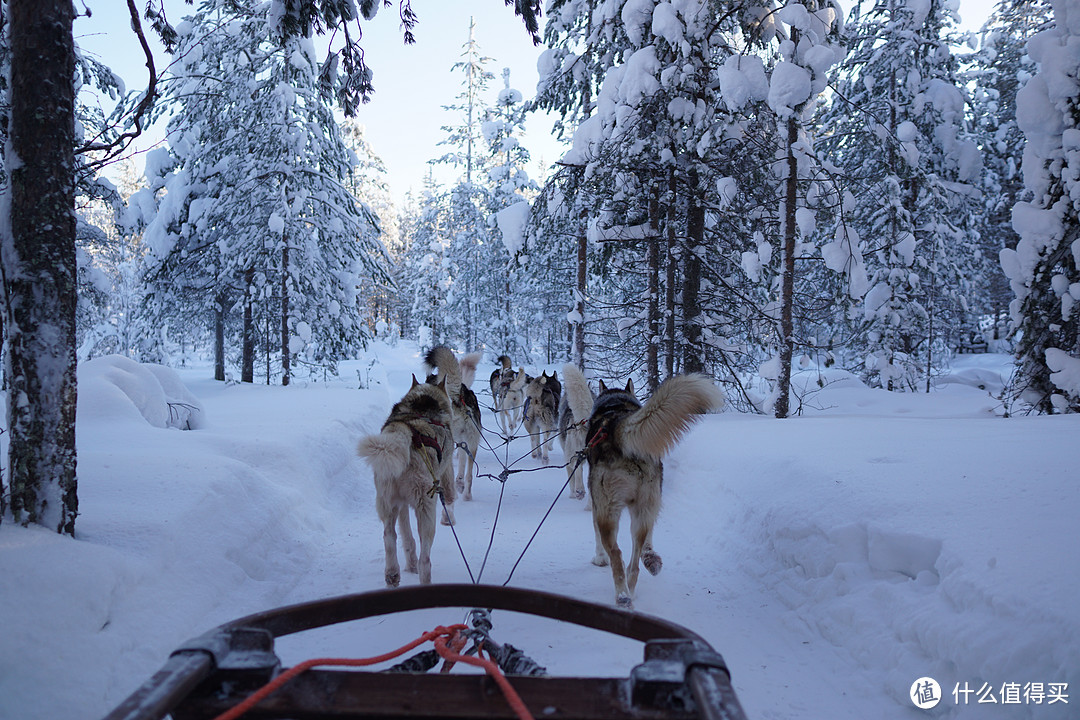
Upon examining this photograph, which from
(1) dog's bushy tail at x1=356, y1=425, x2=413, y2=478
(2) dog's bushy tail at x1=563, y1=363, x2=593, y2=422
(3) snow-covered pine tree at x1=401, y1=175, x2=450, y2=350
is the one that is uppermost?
(3) snow-covered pine tree at x1=401, y1=175, x2=450, y2=350

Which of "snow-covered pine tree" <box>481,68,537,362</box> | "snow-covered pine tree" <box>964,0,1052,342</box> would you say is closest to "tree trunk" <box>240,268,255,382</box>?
"snow-covered pine tree" <box>481,68,537,362</box>

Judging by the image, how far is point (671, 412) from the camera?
4000mm

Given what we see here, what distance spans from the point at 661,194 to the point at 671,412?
8293 millimetres

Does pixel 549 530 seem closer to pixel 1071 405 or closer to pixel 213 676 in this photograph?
pixel 213 676

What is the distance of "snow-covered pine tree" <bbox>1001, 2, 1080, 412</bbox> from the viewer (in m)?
8.16

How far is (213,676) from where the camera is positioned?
1.72m

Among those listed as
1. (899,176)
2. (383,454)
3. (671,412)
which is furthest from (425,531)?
(899,176)

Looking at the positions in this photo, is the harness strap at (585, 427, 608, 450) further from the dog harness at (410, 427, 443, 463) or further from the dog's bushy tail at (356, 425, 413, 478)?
the dog's bushy tail at (356, 425, 413, 478)

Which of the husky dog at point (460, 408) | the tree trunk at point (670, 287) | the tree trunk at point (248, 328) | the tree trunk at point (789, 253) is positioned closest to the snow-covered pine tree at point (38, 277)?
the husky dog at point (460, 408)

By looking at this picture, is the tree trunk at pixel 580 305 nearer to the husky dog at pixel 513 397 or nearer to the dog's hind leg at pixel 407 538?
the husky dog at pixel 513 397

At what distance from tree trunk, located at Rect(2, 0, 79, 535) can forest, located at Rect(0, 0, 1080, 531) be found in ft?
0.08

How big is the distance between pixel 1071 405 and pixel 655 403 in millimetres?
8369

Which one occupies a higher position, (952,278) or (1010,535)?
(952,278)

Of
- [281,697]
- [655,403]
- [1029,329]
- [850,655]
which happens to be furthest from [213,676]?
[1029,329]
